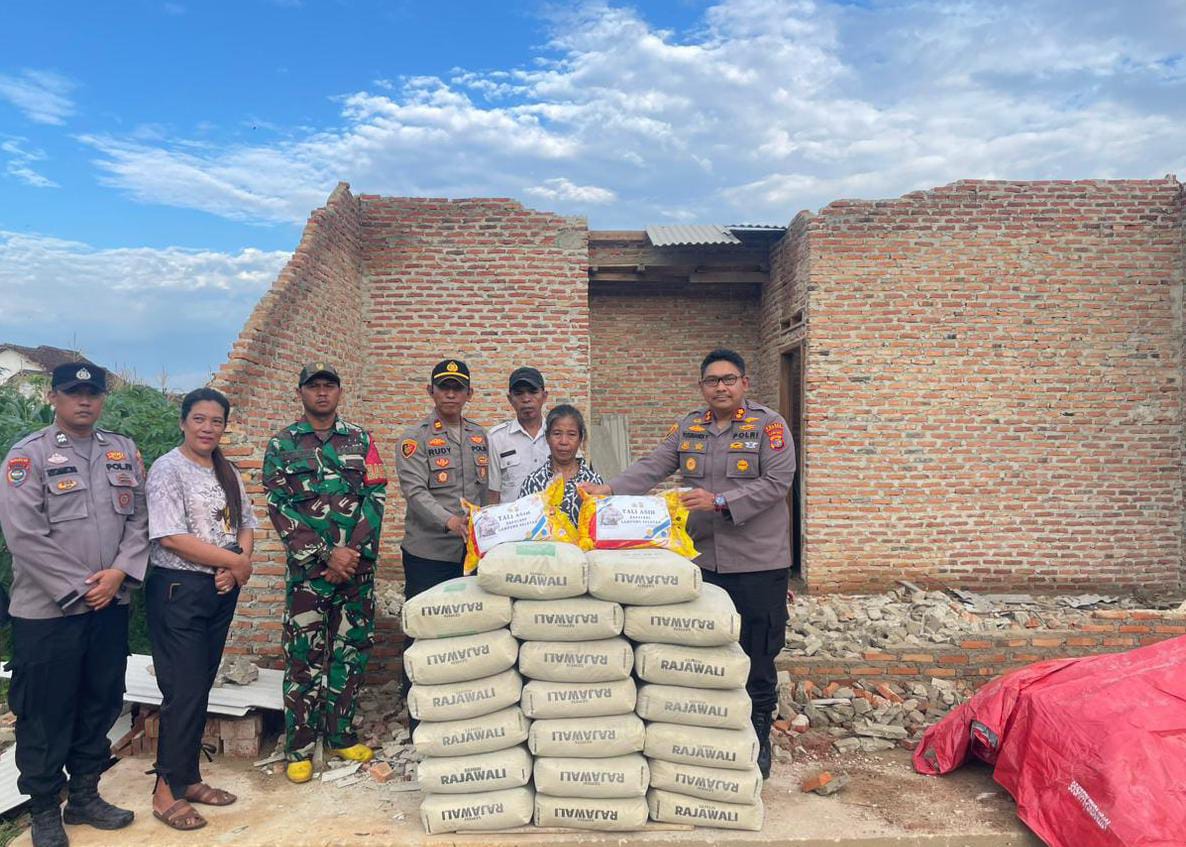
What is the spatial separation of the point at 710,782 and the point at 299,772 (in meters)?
1.88

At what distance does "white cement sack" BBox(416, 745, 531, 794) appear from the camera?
282 cm

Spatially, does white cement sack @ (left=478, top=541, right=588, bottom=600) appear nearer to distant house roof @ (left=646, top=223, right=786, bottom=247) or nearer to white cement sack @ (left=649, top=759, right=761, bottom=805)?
white cement sack @ (left=649, top=759, right=761, bottom=805)

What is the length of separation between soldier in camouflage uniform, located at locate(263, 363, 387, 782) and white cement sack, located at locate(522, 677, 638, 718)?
1.08 metres

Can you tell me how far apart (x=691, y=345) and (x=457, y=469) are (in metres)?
5.00

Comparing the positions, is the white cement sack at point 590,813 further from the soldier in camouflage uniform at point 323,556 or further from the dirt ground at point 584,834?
the soldier in camouflage uniform at point 323,556

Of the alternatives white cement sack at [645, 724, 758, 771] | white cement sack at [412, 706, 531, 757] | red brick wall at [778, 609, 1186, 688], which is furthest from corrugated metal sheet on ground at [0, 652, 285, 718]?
red brick wall at [778, 609, 1186, 688]

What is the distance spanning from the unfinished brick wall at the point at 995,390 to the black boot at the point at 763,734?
10.9ft

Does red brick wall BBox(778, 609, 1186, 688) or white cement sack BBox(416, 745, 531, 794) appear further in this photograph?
red brick wall BBox(778, 609, 1186, 688)

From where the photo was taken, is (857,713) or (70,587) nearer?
(70,587)

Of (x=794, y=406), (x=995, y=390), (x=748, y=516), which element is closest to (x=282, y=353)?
(x=748, y=516)

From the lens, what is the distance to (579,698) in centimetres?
283

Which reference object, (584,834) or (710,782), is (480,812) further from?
(710,782)

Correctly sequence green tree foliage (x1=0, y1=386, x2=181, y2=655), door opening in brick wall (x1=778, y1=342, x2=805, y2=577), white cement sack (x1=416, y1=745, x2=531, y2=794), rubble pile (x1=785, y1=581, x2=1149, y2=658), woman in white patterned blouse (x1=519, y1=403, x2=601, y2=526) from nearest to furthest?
white cement sack (x1=416, y1=745, x2=531, y2=794), woman in white patterned blouse (x1=519, y1=403, x2=601, y2=526), rubble pile (x1=785, y1=581, x2=1149, y2=658), green tree foliage (x1=0, y1=386, x2=181, y2=655), door opening in brick wall (x1=778, y1=342, x2=805, y2=577)

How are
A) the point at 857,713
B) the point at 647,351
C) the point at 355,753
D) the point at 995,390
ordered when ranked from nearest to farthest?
the point at 355,753 < the point at 857,713 < the point at 995,390 < the point at 647,351
